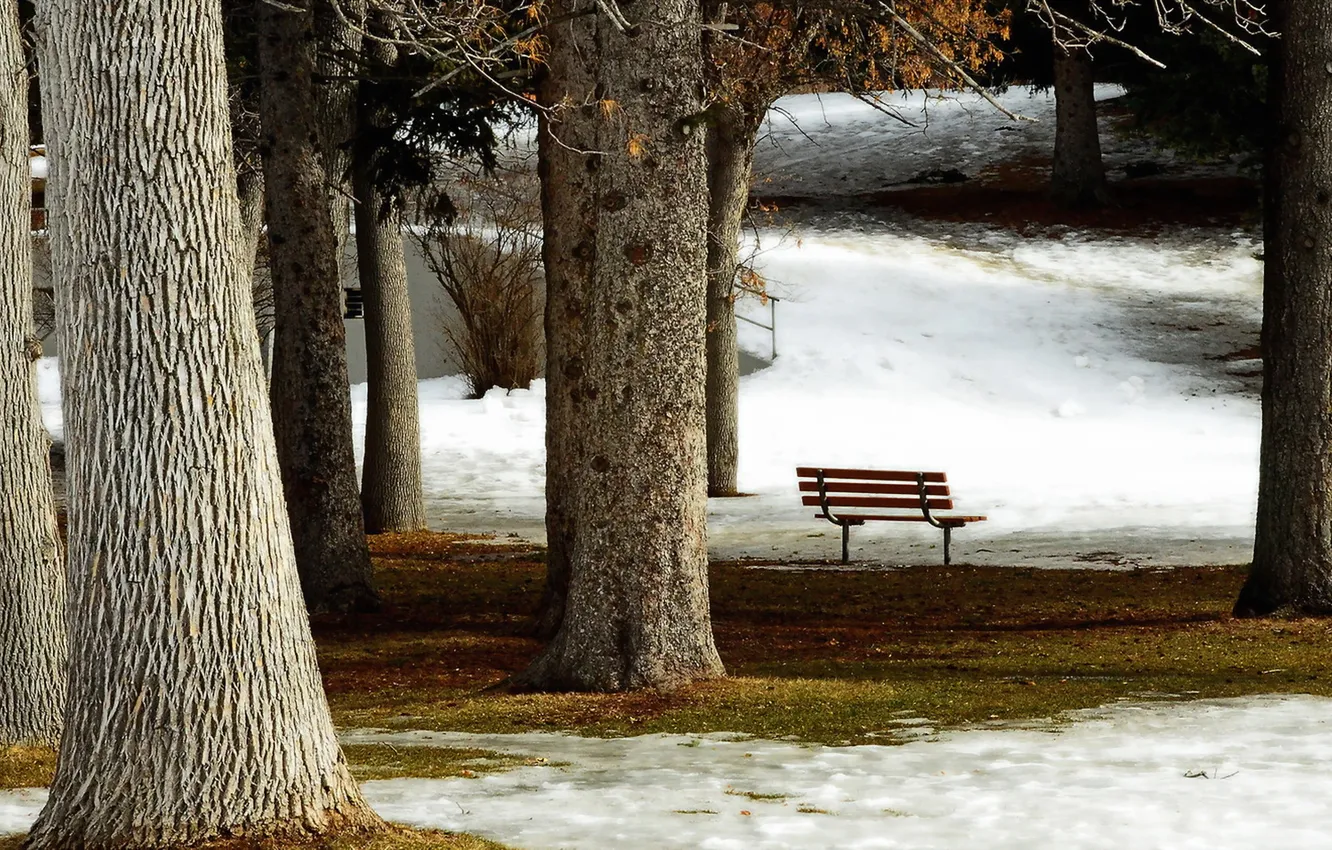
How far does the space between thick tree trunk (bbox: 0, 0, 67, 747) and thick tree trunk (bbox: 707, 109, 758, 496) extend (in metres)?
12.9

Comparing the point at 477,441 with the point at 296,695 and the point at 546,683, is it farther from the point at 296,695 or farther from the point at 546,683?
the point at 296,695

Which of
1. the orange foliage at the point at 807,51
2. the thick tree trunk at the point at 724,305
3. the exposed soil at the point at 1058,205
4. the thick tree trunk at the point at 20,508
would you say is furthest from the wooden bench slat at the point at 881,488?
the exposed soil at the point at 1058,205

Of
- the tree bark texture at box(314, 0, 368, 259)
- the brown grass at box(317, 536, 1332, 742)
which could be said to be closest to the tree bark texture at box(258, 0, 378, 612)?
the tree bark texture at box(314, 0, 368, 259)

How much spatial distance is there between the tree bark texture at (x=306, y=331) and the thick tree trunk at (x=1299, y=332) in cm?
647

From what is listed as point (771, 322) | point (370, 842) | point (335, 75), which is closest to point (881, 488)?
point (335, 75)

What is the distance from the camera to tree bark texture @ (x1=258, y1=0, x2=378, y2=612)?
38.4 ft

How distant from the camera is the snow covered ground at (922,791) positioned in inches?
204

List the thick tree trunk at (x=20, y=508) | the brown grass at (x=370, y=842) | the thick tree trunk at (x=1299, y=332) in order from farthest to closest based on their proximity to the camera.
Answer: the thick tree trunk at (x=1299, y=332) < the thick tree trunk at (x=20, y=508) < the brown grass at (x=370, y=842)

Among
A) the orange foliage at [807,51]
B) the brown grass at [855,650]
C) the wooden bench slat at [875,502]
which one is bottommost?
the brown grass at [855,650]

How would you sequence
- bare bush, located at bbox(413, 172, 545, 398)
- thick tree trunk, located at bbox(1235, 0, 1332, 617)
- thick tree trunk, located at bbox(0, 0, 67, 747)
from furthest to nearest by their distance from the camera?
1. bare bush, located at bbox(413, 172, 545, 398)
2. thick tree trunk, located at bbox(1235, 0, 1332, 617)
3. thick tree trunk, located at bbox(0, 0, 67, 747)

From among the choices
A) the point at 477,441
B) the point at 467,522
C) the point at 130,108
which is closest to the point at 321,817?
the point at 130,108

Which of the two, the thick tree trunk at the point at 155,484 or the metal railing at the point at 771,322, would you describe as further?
the metal railing at the point at 771,322

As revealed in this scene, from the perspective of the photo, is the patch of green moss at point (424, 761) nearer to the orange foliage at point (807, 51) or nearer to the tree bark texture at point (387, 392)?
the tree bark texture at point (387, 392)

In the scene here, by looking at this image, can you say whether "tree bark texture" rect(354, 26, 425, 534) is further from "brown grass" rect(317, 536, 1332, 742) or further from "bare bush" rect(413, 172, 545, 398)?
"bare bush" rect(413, 172, 545, 398)
